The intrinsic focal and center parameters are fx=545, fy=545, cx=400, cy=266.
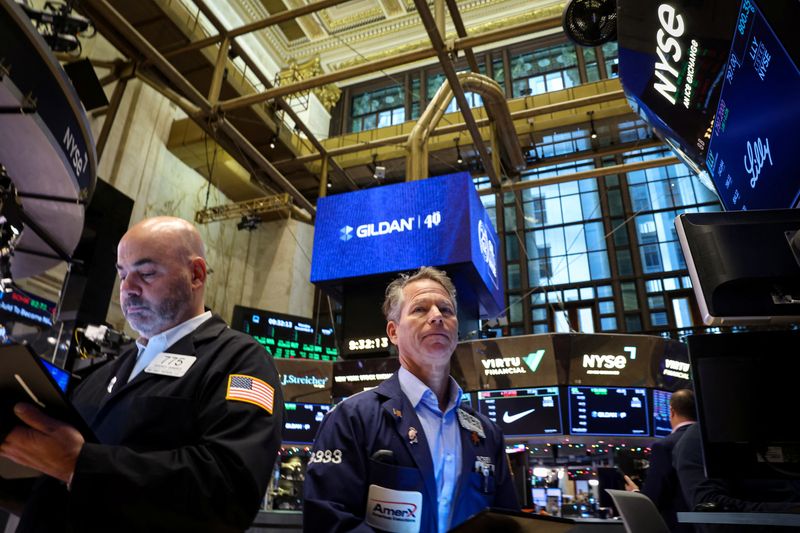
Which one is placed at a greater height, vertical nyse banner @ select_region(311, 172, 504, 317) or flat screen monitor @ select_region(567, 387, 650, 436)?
vertical nyse banner @ select_region(311, 172, 504, 317)

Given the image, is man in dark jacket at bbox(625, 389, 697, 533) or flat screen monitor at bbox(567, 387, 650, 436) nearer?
man in dark jacket at bbox(625, 389, 697, 533)

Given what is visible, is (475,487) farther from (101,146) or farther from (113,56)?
(113,56)

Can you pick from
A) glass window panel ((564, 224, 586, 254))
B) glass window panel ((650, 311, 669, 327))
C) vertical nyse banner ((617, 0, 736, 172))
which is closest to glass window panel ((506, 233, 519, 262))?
glass window panel ((564, 224, 586, 254))

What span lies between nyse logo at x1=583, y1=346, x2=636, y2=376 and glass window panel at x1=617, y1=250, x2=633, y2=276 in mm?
8188

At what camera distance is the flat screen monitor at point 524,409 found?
308 inches

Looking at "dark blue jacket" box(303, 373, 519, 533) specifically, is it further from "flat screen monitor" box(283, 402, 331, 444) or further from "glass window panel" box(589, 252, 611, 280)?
"glass window panel" box(589, 252, 611, 280)

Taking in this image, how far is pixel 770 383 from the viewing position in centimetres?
183

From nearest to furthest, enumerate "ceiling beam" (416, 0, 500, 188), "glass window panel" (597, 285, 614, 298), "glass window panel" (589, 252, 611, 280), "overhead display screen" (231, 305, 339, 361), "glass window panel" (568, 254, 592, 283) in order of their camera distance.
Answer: "ceiling beam" (416, 0, 500, 188) → "overhead display screen" (231, 305, 339, 361) → "glass window panel" (597, 285, 614, 298) → "glass window panel" (589, 252, 611, 280) → "glass window panel" (568, 254, 592, 283)

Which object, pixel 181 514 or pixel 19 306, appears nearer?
pixel 181 514

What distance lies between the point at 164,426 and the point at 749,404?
1850mm

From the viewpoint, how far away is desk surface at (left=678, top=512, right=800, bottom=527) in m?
1.55

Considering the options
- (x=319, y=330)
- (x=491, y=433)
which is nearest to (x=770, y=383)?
(x=491, y=433)

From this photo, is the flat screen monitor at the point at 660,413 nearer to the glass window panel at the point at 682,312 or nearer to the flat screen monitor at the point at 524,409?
the flat screen monitor at the point at 524,409

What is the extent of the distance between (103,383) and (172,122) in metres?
13.2
